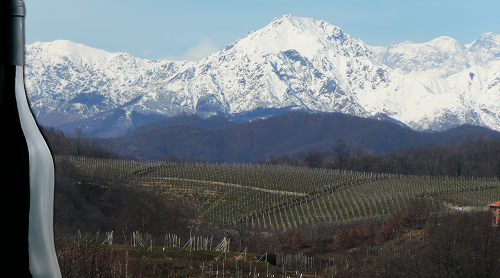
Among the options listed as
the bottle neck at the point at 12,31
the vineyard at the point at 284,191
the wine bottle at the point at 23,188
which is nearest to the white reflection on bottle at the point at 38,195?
the wine bottle at the point at 23,188

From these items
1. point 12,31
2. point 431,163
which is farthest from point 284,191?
point 12,31

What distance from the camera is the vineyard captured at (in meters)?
60.4

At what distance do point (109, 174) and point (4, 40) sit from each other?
75.3m

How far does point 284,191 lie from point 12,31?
71416mm

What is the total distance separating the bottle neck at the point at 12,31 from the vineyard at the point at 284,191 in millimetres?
55217

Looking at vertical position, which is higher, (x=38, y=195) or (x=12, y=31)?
(x=12, y=31)

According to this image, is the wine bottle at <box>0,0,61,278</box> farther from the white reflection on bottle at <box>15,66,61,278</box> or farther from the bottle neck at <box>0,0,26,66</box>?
the bottle neck at <box>0,0,26,66</box>

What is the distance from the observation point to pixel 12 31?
65.6 inches

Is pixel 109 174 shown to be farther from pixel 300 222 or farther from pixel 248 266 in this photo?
pixel 248 266

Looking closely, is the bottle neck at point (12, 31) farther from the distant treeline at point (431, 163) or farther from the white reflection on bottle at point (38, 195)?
the distant treeline at point (431, 163)

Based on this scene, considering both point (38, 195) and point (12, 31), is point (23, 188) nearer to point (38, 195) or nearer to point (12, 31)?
point (38, 195)

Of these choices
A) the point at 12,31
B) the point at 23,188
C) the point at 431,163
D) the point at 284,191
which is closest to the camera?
the point at 23,188

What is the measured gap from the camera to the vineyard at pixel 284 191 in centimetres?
6038

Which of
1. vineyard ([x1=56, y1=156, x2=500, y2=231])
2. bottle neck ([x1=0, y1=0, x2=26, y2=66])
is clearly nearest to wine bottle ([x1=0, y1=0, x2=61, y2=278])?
bottle neck ([x1=0, y1=0, x2=26, y2=66])
